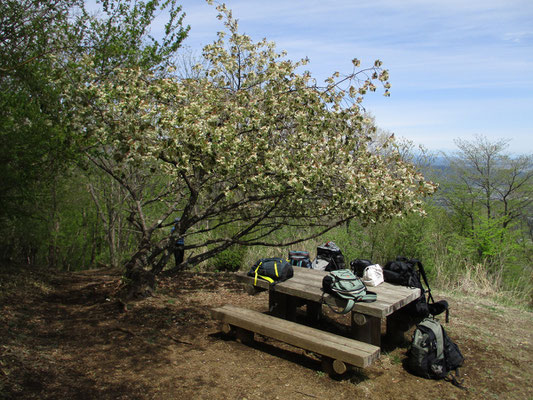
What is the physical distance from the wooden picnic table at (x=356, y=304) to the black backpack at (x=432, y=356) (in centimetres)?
32

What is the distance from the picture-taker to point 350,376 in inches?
156

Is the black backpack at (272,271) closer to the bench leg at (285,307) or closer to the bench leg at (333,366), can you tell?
the bench leg at (285,307)

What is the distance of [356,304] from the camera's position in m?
3.99

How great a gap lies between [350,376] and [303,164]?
7.14 ft

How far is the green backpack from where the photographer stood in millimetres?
4016

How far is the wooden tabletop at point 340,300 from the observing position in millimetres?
3888

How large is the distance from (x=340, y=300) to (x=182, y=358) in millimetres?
1626

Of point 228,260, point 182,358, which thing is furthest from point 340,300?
point 228,260

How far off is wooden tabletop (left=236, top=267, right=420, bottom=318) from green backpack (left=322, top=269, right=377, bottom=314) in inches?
2.2

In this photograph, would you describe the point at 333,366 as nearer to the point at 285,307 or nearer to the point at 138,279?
the point at 285,307

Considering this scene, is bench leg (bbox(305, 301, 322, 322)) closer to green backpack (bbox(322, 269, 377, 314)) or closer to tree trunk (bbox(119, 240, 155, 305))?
green backpack (bbox(322, 269, 377, 314))

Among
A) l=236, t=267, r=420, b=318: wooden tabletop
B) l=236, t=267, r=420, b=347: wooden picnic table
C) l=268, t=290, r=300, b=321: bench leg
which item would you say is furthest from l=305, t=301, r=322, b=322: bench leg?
l=236, t=267, r=420, b=318: wooden tabletop

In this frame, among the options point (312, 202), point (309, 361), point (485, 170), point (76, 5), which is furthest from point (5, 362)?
point (485, 170)

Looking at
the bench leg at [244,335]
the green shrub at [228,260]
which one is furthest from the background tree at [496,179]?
the bench leg at [244,335]
